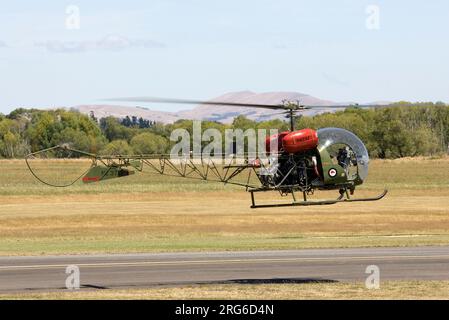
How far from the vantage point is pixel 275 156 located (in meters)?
27.8

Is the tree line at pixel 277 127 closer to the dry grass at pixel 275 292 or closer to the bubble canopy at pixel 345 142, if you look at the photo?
the dry grass at pixel 275 292

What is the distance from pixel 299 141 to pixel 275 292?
442 cm

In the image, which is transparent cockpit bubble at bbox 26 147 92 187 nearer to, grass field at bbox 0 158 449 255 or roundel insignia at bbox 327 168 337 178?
grass field at bbox 0 158 449 255

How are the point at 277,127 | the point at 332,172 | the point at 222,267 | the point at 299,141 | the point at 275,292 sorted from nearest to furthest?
the point at 275,292 < the point at 299,141 < the point at 332,172 < the point at 222,267 < the point at 277,127

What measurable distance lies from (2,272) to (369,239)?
65.8 ft

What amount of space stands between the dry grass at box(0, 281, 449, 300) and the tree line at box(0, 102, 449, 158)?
748 cm

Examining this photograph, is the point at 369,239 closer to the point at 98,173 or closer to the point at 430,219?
the point at 430,219

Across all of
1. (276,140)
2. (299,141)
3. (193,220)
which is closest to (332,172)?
(299,141)

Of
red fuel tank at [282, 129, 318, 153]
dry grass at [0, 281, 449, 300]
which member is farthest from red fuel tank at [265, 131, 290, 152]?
dry grass at [0, 281, 449, 300]

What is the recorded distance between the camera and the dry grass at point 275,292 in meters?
25.7

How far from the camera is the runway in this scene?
29500mm

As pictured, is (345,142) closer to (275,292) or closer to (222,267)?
(275,292)

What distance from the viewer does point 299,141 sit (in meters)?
27.2

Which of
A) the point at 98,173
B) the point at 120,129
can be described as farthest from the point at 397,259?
the point at 120,129
